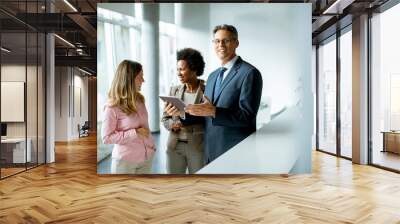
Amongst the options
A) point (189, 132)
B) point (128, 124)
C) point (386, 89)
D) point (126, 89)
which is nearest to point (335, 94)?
point (386, 89)

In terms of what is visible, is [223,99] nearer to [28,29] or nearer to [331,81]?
[28,29]

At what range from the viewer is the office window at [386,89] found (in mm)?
7445

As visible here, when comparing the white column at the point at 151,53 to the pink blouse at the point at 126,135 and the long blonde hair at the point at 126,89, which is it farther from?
the pink blouse at the point at 126,135

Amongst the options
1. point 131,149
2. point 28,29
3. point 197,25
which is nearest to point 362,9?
point 197,25

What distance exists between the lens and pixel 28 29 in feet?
24.7

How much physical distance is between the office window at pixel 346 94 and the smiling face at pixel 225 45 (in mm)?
3800

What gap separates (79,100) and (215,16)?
13.4 metres

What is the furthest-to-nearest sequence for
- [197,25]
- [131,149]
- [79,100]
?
1. [79,100]
2. [197,25]
3. [131,149]

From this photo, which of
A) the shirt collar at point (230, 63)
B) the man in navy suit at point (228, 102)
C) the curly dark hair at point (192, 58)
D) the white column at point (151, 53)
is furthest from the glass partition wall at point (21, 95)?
the shirt collar at point (230, 63)

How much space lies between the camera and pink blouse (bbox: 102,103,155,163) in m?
6.12

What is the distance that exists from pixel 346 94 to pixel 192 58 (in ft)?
15.3

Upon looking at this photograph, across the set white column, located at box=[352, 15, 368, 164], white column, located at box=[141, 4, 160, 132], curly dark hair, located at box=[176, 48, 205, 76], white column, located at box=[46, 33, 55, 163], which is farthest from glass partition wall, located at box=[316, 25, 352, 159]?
white column, located at box=[46, 33, 55, 163]

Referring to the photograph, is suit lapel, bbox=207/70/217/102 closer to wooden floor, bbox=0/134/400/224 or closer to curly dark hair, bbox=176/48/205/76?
curly dark hair, bbox=176/48/205/76

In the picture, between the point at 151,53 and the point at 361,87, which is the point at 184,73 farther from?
the point at 361,87
